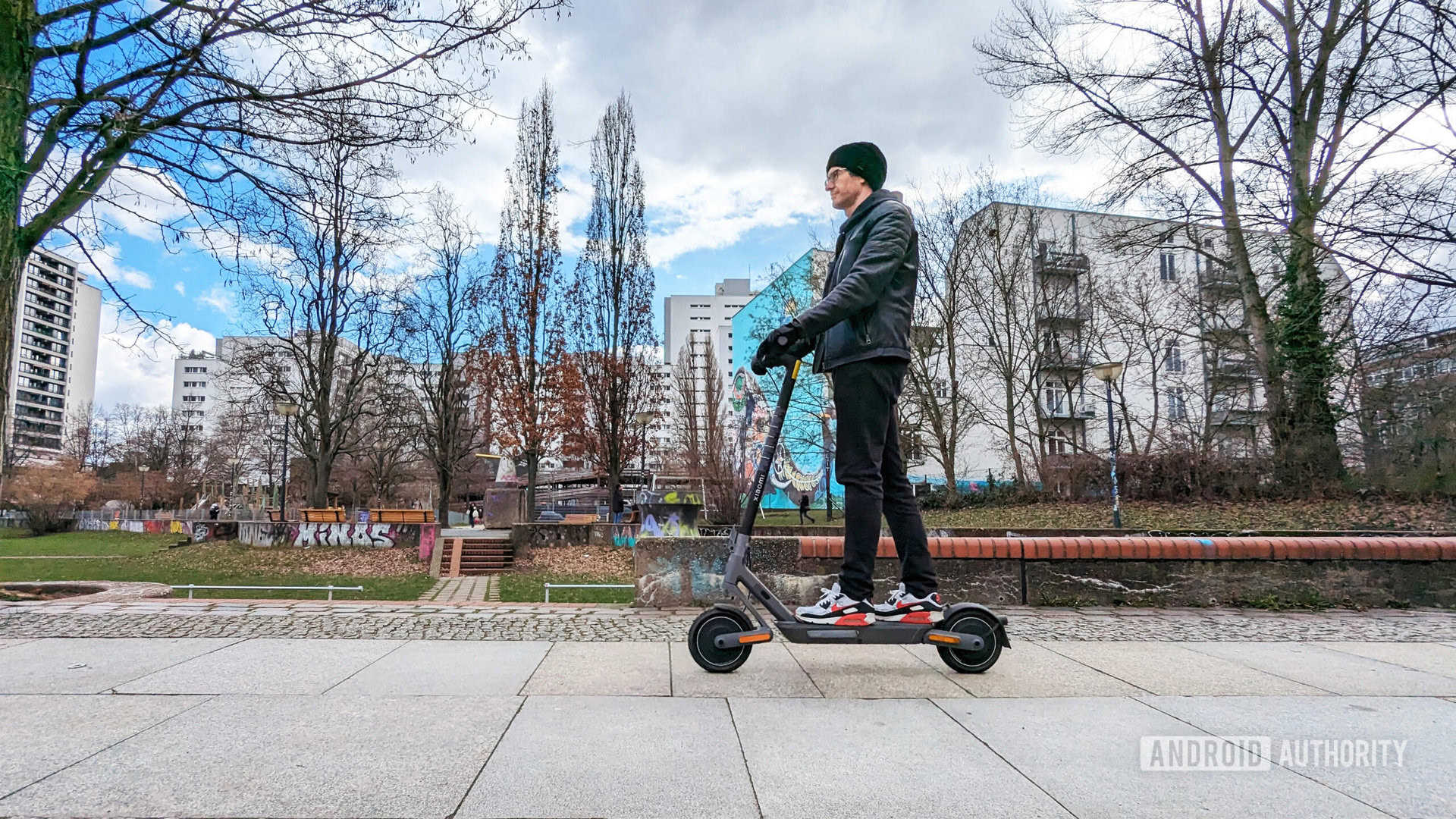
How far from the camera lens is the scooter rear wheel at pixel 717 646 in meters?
3.16

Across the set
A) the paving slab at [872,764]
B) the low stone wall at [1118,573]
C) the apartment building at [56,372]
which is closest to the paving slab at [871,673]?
the paving slab at [872,764]

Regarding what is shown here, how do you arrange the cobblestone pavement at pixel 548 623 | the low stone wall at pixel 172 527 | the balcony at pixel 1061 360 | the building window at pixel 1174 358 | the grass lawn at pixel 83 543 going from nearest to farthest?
1. the cobblestone pavement at pixel 548 623
2. the building window at pixel 1174 358
3. the low stone wall at pixel 172 527
4. the balcony at pixel 1061 360
5. the grass lawn at pixel 83 543

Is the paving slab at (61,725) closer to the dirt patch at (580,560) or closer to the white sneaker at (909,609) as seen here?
the white sneaker at (909,609)

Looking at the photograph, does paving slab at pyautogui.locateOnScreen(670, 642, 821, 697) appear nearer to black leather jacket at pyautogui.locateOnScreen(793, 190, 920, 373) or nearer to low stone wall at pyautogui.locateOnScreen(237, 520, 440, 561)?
black leather jacket at pyautogui.locateOnScreen(793, 190, 920, 373)

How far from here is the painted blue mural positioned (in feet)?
92.1

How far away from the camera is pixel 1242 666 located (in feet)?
11.3

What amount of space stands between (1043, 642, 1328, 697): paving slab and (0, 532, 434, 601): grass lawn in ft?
39.8

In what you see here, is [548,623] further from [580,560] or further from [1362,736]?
[580,560]

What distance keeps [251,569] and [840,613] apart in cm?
2067

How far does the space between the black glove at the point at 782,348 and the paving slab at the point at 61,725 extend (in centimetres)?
258

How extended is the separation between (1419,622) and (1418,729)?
151 inches

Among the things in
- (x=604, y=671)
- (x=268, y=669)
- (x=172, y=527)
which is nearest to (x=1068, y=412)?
(x=604, y=671)

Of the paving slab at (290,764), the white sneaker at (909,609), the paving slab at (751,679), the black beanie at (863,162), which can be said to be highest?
the black beanie at (863,162)

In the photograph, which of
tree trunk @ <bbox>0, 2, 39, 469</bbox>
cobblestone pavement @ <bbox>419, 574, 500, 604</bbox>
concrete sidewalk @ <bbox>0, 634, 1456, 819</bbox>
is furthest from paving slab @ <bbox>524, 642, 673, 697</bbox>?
cobblestone pavement @ <bbox>419, 574, 500, 604</bbox>
